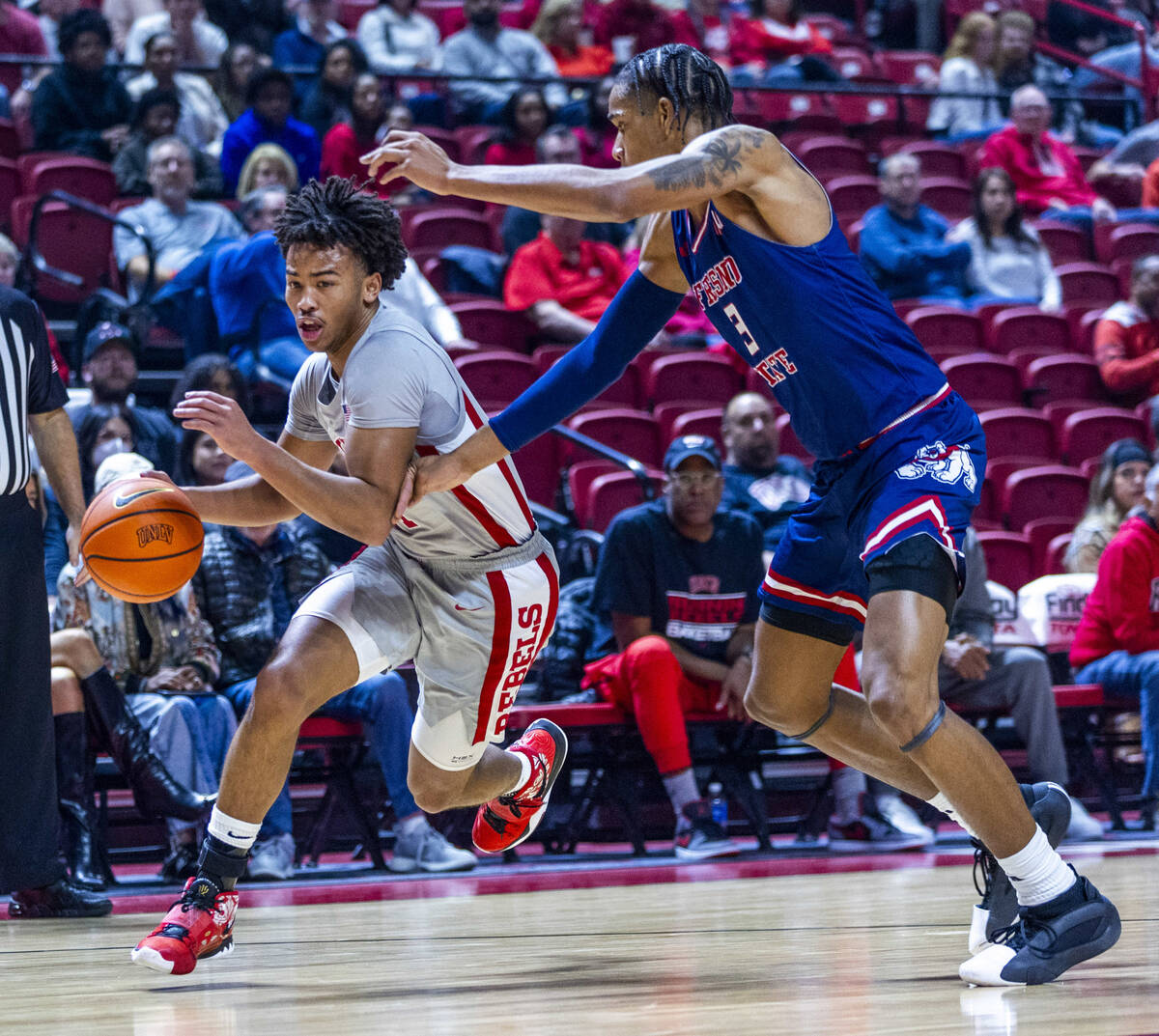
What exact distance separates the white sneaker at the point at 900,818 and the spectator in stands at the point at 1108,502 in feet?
5.60

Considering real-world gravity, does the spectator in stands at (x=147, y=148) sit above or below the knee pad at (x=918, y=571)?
below

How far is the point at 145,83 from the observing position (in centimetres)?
921

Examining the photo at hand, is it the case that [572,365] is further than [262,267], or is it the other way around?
[262,267]

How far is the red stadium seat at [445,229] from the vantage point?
29.0ft

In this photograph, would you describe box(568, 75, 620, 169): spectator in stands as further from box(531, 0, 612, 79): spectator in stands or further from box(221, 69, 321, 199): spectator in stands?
box(221, 69, 321, 199): spectator in stands

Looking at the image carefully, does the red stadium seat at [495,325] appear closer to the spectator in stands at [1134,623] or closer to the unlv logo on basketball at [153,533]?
the spectator in stands at [1134,623]

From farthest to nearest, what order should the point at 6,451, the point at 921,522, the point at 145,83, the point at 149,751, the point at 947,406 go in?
the point at 145,83, the point at 149,751, the point at 6,451, the point at 947,406, the point at 921,522

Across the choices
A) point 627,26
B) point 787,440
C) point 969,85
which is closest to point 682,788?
point 787,440

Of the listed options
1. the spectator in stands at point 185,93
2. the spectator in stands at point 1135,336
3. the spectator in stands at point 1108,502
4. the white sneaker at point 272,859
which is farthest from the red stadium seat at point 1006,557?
the spectator in stands at point 185,93

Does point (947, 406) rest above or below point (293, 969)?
above

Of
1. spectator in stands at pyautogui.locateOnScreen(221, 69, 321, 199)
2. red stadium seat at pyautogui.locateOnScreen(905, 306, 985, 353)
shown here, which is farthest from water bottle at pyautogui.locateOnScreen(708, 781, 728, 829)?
spectator in stands at pyautogui.locateOnScreen(221, 69, 321, 199)

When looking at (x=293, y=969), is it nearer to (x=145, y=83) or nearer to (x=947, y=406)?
(x=947, y=406)

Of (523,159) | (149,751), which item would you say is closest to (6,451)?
(149,751)

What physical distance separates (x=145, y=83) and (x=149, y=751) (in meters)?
5.31
